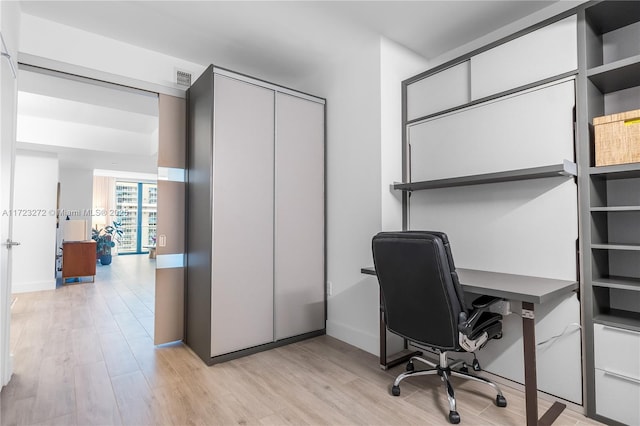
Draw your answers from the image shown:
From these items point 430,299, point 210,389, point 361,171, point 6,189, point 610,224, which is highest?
point 361,171

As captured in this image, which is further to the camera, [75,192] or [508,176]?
[75,192]

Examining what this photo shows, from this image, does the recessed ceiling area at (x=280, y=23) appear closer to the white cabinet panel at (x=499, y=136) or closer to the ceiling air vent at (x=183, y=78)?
the ceiling air vent at (x=183, y=78)

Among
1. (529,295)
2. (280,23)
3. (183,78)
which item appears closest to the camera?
(529,295)

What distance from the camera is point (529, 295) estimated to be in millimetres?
1686

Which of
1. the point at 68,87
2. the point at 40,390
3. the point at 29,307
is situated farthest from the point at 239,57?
the point at 29,307

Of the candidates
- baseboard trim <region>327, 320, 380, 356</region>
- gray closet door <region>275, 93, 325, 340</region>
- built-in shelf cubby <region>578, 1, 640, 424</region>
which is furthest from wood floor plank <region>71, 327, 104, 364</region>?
built-in shelf cubby <region>578, 1, 640, 424</region>

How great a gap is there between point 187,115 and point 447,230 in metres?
2.67

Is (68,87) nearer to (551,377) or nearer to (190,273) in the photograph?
(190,273)

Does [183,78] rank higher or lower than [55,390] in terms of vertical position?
higher

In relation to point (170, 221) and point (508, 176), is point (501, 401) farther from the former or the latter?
point (170, 221)

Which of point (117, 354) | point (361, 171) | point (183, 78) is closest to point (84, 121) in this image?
point (183, 78)

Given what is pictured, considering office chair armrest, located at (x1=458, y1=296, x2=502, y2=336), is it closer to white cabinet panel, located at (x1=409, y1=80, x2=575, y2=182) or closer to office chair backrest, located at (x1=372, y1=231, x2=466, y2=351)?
office chair backrest, located at (x1=372, y1=231, x2=466, y2=351)

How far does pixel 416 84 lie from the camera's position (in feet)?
9.90

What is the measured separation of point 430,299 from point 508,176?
97cm
